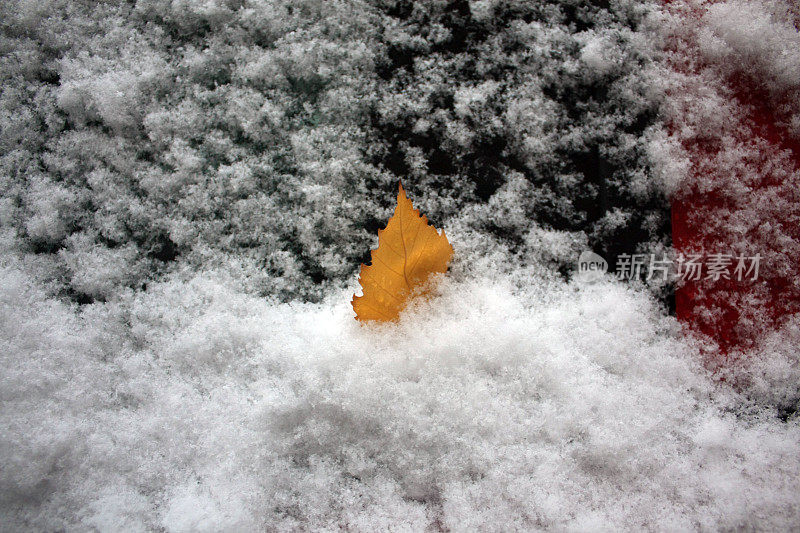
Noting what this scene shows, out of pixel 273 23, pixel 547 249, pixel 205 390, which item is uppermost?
pixel 273 23

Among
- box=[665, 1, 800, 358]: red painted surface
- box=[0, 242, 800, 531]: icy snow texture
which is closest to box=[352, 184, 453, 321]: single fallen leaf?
box=[0, 242, 800, 531]: icy snow texture

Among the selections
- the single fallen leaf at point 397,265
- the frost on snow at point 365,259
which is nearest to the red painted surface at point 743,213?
the frost on snow at point 365,259

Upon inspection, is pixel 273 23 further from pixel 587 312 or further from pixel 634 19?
pixel 587 312

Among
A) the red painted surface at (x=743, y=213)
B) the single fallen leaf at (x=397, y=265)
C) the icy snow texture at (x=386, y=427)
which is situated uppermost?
the red painted surface at (x=743, y=213)

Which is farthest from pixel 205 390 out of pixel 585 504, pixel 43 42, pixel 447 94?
pixel 43 42

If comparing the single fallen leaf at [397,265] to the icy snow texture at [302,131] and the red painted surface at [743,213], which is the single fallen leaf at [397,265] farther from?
the red painted surface at [743,213]

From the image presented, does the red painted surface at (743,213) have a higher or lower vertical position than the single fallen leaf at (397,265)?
higher
